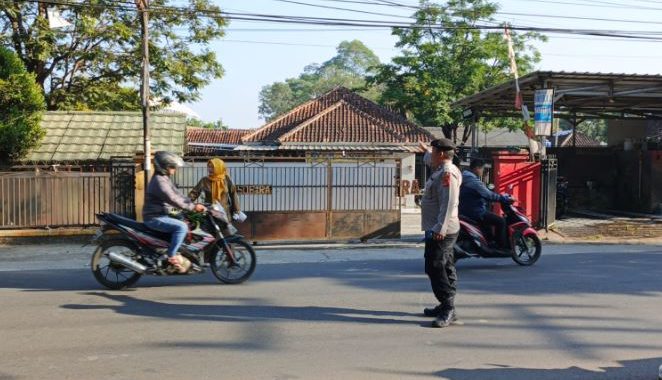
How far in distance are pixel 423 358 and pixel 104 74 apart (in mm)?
19373

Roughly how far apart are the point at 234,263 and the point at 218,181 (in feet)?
8.53

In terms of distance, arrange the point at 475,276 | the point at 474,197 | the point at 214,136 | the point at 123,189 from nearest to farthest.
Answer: the point at 475,276, the point at 474,197, the point at 123,189, the point at 214,136

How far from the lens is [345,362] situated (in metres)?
5.14

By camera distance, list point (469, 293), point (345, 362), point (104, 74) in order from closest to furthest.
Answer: point (345, 362) → point (469, 293) → point (104, 74)

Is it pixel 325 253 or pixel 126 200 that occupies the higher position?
pixel 126 200

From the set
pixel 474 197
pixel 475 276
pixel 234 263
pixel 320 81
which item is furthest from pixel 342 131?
pixel 320 81

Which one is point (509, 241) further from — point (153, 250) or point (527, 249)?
point (153, 250)

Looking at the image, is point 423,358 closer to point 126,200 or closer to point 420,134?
point 126,200

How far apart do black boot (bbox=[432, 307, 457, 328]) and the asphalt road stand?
10 cm

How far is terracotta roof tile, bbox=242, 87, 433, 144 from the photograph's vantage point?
27.7 meters

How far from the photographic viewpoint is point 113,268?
7.95m

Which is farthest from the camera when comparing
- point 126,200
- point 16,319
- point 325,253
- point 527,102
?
point 527,102

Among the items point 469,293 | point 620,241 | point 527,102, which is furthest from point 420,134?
point 469,293

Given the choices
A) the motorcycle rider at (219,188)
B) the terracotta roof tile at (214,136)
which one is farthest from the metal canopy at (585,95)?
the terracotta roof tile at (214,136)
